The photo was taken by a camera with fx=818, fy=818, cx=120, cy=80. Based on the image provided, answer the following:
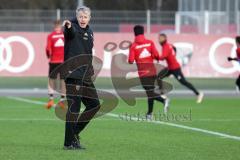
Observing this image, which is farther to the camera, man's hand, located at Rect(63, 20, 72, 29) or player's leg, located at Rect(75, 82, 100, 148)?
player's leg, located at Rect(75, 82, 100, 148)

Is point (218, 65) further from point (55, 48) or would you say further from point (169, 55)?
point (55, 48)

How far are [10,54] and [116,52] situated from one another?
418 cm

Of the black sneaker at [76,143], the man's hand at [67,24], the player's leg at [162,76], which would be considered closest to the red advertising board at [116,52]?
the player's leg at [162,76]

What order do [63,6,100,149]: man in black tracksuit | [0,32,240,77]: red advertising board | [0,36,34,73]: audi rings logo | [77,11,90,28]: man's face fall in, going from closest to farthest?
[77,11,90,28]: man's face
[63,6,100,149]: man in black tracksuit
[0,36,34,73]: audi rings logo
[0,32,240,77]: red advertising board

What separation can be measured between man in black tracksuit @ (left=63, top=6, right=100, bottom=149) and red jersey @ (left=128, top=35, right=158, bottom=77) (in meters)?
6.41

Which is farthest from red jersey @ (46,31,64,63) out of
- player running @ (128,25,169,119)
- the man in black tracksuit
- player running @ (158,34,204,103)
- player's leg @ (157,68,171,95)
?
the man in black tracksuit

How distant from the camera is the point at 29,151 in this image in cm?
1197

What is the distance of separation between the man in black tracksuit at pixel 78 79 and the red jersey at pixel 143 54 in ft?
21.0

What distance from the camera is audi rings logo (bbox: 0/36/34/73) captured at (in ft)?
104

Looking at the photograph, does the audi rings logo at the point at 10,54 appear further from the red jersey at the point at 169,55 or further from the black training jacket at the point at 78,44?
the black training jacket at the point at 78,44

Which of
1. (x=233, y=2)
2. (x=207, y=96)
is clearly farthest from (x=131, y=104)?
(x=233, y=2)

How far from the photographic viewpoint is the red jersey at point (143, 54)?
61.5 ft

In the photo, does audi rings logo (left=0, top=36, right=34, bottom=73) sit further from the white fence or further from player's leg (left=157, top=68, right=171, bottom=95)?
player's leg (left=157, top=68, right=171, bottom=95)

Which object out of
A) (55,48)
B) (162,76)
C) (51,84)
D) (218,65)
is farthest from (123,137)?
(218,65)
